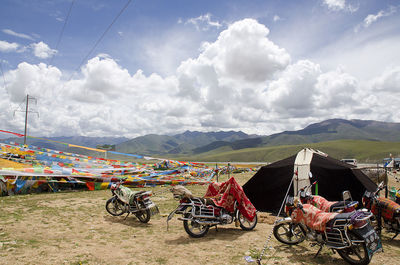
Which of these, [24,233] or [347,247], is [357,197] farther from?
[24,233]

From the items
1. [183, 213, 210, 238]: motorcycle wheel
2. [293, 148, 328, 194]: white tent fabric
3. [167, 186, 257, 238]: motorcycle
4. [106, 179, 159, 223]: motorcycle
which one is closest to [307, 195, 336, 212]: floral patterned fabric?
[167, 186, 257, 238]: motorcycle

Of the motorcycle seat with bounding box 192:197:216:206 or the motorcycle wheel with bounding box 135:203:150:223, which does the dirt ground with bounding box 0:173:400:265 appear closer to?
the motorcycle wheel with bounding box 135:203:150:223

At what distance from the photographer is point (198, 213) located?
7996 millimetres

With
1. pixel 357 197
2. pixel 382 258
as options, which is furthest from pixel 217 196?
pixel 357 197

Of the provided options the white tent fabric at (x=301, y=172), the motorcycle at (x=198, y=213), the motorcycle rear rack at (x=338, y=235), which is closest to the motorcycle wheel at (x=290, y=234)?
the motorcycle rear rack at (x=338, y=235)

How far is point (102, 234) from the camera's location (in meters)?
8.21

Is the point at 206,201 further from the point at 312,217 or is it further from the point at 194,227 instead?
the point at 312,217

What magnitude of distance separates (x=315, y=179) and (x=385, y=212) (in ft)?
10.0

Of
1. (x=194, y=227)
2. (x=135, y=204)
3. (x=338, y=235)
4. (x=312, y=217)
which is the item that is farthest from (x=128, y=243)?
(x=338, y=235)

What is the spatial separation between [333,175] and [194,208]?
6171 millimetres

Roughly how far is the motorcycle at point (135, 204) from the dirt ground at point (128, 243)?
1.09 feet

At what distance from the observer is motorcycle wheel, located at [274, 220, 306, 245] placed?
282 inches

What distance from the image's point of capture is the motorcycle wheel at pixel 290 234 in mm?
7156

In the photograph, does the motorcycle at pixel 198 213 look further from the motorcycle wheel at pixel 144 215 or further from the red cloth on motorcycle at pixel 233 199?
the motorcycle wheel at pixel 144 215
